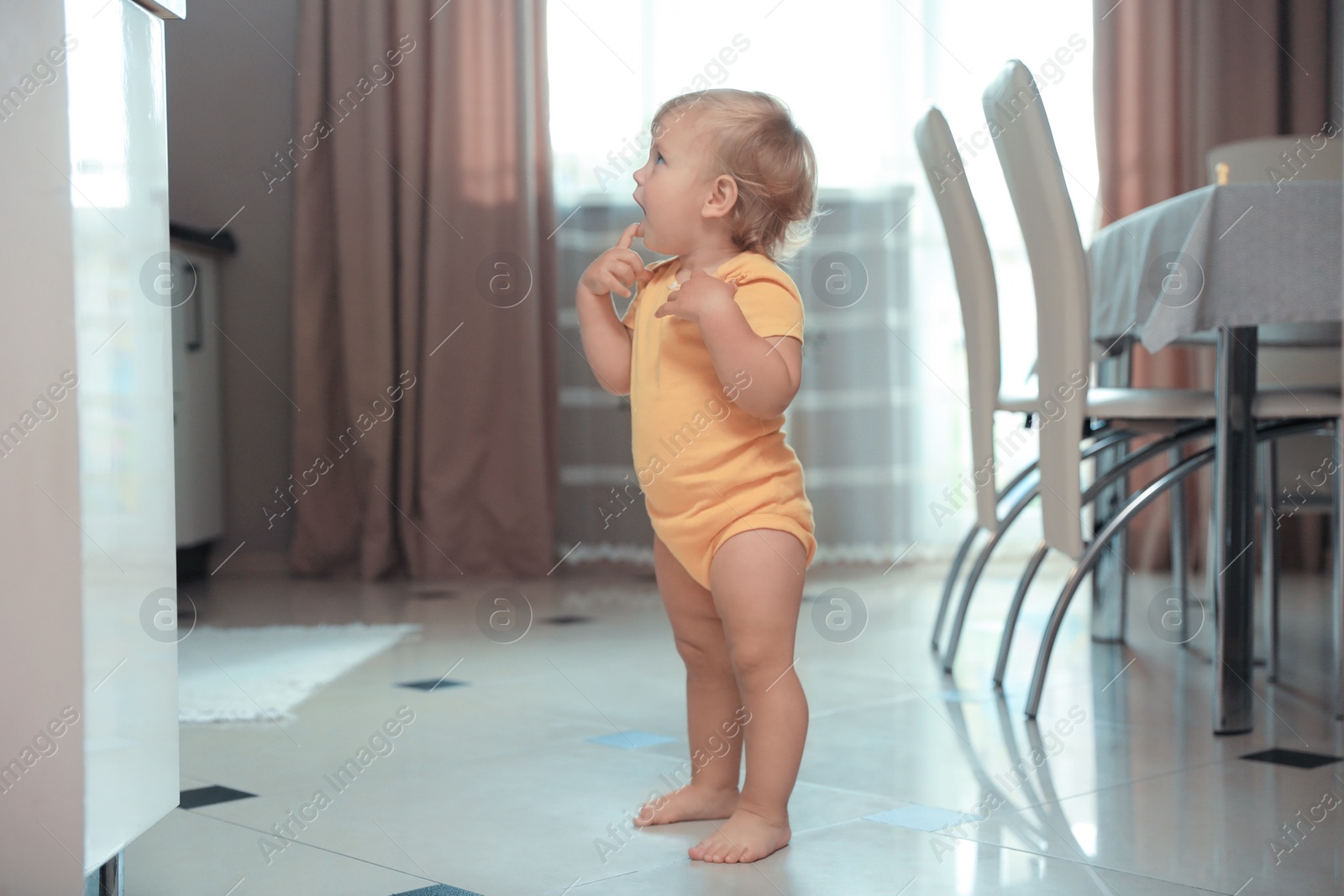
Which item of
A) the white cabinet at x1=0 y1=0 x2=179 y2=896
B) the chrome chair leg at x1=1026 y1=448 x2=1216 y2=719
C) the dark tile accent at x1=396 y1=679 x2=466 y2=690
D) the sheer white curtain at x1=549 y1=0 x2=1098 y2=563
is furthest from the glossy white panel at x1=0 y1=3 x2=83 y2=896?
the sheer white curtain at x1=549 y1=0 x2=1098 y2=563

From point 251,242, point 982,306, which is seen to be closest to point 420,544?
point 251,242

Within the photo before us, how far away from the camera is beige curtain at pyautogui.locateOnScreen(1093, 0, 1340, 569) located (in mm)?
3279

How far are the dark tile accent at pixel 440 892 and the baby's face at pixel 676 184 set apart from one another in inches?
22.5

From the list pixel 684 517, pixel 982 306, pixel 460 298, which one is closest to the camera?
pixel 684 517

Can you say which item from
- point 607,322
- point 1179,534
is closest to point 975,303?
point 1179,534

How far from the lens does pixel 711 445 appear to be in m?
1.08

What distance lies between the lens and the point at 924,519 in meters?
3.43

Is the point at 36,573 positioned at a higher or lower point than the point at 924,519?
higher

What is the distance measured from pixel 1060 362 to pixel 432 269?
2015 millimetres

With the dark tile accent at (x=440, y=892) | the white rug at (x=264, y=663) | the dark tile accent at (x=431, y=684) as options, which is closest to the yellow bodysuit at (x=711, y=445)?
the dark tile accent at (x=440, y=892)

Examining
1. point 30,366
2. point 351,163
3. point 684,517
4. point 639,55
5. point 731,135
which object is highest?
point 639,55

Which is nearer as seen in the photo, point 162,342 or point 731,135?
point 162,342

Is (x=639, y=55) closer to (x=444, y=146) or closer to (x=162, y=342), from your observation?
(x=444, y=146)

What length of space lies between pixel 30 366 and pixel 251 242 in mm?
2785
